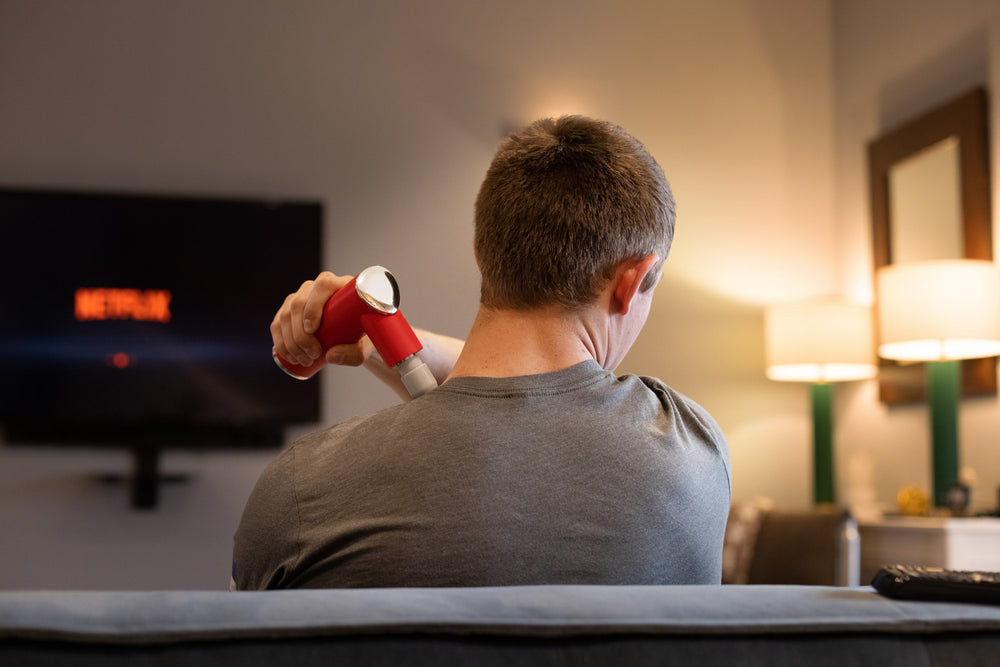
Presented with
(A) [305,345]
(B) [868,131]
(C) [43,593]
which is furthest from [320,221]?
(C) [43,593]

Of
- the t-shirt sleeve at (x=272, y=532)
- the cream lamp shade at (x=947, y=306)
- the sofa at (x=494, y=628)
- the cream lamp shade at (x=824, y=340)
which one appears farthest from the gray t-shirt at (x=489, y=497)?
the cream lamp shade at (x=824, y=340)

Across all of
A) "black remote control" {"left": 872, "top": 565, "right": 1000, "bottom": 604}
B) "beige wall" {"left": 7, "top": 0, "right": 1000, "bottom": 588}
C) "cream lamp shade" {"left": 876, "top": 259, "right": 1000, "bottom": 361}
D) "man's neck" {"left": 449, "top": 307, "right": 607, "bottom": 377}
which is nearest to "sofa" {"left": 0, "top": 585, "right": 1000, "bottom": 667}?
"black remote control" {"left": 872, "top": 565, "right": 1000, "bottom": 604}

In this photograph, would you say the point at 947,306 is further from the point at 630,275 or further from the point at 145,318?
the point at 145,318

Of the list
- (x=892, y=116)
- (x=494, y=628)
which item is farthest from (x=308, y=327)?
(x=892, y=116)

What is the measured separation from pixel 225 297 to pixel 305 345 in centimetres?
281

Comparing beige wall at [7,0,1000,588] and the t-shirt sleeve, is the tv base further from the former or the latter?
the t-shirt sleeve

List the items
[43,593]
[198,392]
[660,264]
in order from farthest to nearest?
[198,392] < [660,264] < [43,593]

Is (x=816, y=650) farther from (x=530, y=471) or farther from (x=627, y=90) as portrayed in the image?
(x=627, y=90)

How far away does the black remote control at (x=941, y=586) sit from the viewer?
2.08 feet

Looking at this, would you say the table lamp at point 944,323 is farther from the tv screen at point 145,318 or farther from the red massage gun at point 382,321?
the red massage gun at point 382,321

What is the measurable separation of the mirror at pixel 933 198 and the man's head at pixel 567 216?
105 inches

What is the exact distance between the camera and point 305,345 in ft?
4.29

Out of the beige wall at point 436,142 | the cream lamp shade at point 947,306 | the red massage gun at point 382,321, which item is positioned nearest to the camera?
the red massage gun at point 382,321

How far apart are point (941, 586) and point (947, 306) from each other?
2709 mm
